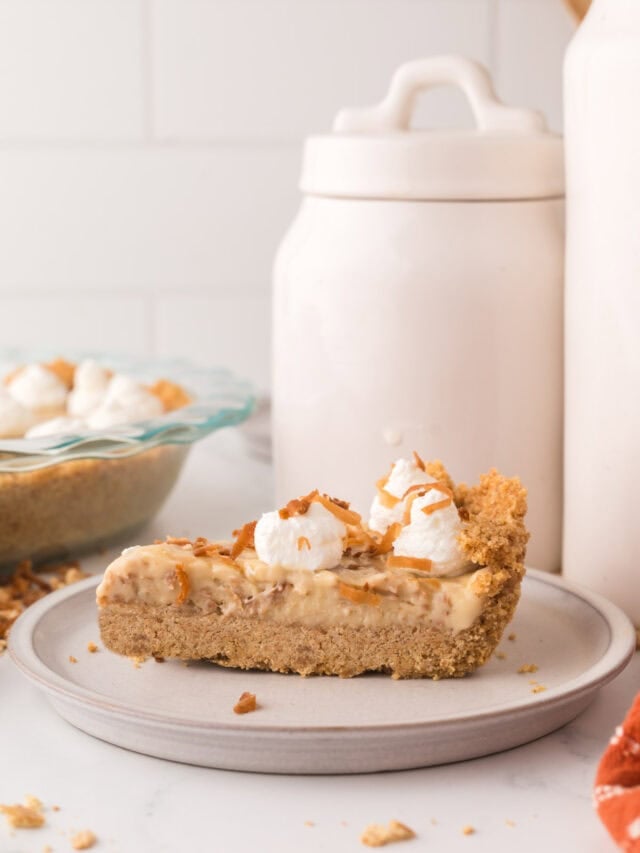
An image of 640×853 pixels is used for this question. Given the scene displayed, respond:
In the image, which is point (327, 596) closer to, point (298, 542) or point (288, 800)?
point (298, 542)

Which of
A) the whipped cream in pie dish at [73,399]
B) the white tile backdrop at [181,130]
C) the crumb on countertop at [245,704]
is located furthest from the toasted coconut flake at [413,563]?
the white tile backdrop at [181,130]

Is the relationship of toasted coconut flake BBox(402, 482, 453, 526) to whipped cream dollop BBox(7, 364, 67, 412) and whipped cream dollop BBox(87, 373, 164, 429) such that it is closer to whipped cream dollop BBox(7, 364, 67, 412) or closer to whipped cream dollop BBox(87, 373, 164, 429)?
whipped cream dollop BBox(87, 373, 164, 429)

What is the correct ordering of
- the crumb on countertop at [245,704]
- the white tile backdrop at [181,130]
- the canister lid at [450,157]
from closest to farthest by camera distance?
the crumb on countertop at [245,704] → the canister lid at [450,157] → the white tile backdrop at [181,130]

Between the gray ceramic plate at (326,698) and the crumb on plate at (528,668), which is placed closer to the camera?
the gray ceramic plate at (326,698)

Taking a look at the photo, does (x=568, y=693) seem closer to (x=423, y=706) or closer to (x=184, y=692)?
(x=423, y=706)

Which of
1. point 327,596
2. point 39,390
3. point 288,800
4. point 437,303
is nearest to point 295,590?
point 327,596

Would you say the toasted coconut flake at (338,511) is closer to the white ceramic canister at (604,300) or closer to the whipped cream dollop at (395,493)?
the whipped cream dollop at (395,493)

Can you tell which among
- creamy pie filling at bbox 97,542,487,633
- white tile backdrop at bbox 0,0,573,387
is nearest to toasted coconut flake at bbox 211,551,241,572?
creamy pie filling at bbox 97,542,487,633

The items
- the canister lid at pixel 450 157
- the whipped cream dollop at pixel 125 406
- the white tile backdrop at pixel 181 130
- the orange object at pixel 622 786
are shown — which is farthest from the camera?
the white tile backdrop at pixel 181 130
